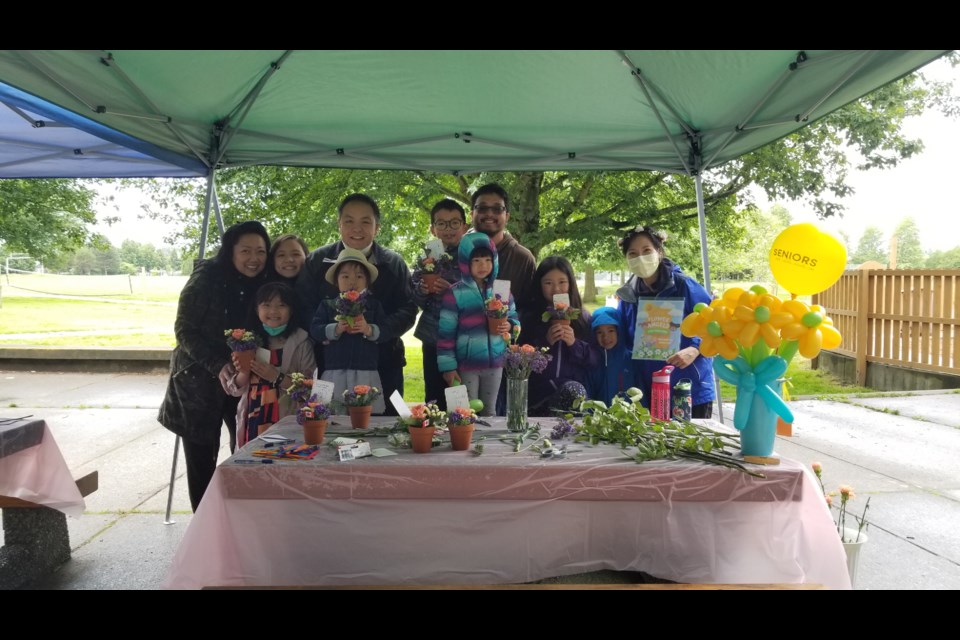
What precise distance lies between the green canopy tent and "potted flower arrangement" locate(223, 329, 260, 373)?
1164 mm

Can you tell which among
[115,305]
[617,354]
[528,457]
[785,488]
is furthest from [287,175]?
[115,305]

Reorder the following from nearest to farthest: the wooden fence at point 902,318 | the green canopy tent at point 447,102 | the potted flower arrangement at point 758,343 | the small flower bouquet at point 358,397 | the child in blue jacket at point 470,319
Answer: the potted flower arrangement at point 758,343, the small flower bouquet at point 358,397, the green canopy tent at point 447,102, the child in blue jacket at point 470,319, the wooden fence at point 902,318

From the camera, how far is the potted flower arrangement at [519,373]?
7.63 ft

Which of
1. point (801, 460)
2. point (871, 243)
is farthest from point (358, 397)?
point (871, 243)

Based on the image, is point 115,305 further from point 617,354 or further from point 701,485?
point 701,485

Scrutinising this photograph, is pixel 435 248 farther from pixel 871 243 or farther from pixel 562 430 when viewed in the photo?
pixel 871 243

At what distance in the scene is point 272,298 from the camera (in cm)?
288

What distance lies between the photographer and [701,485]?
198cm

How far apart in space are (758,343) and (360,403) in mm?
1477

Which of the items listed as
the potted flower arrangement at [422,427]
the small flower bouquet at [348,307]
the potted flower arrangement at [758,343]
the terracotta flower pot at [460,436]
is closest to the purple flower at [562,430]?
the terracotta flower pot at [460,436]

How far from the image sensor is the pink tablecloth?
266 centimetres

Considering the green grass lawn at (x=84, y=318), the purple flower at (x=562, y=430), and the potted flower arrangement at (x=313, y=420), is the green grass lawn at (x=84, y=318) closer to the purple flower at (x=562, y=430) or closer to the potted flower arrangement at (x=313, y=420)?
the potted flower arrangement at (x=313, y=420)

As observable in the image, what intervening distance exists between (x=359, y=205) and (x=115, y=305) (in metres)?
14.6

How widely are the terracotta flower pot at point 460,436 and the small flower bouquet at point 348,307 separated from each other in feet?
2.69
